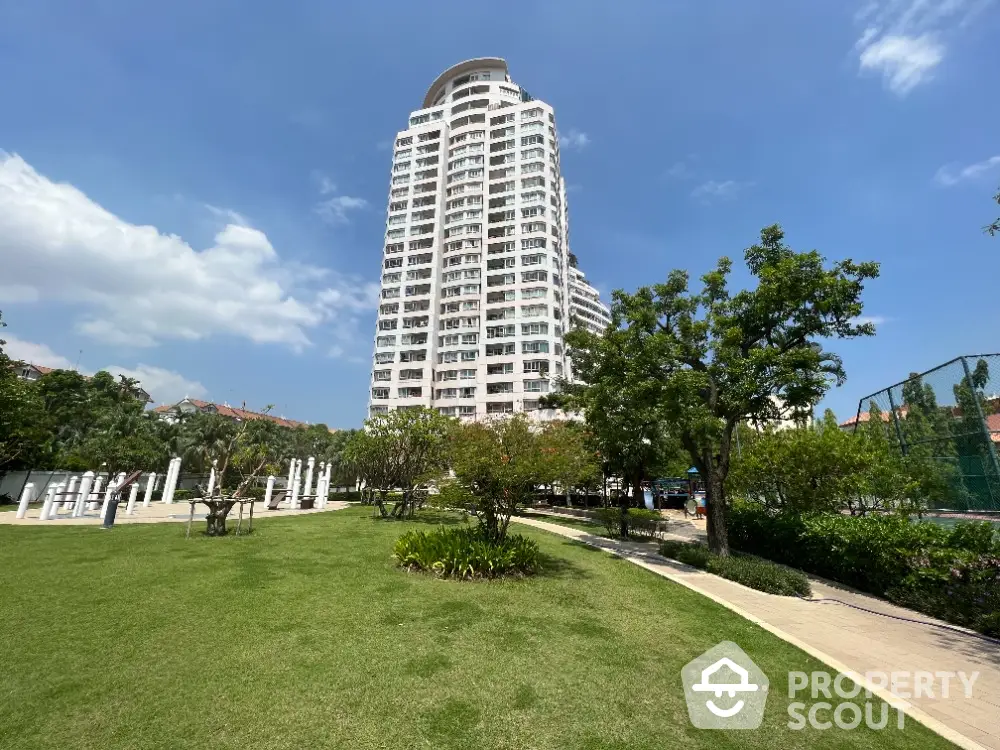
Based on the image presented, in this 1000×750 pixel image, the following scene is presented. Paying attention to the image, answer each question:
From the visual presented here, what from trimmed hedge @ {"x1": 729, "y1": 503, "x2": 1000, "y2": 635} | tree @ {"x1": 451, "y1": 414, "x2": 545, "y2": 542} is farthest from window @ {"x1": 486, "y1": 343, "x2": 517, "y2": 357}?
tree @ {"x1": 451, "y1": 414, "x2": 545, "y2": 542}

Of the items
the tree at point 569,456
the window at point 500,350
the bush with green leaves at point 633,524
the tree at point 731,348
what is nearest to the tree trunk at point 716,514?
the tree at point 731,348

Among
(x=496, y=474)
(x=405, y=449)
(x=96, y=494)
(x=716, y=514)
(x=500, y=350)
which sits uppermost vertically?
(x=500, y=350)

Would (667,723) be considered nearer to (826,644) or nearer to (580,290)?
(826,644)

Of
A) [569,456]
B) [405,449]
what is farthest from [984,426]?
[405,449]

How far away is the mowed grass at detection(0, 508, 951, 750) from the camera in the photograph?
470cm

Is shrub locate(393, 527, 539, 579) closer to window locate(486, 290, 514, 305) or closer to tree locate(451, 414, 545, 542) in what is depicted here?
tree locate(451, 414, 545, 542)

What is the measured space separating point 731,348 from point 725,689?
11.6 m

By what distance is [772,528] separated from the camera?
1669 cm

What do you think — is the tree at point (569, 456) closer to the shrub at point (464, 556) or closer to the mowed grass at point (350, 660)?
the shrub at point (464, 556)

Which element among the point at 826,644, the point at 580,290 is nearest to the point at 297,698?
the point at 826,644

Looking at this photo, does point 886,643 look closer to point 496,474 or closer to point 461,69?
point 496,474

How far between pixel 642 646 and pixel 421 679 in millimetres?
3821

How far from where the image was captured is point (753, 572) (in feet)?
41.7

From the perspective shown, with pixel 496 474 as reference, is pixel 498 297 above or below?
above
